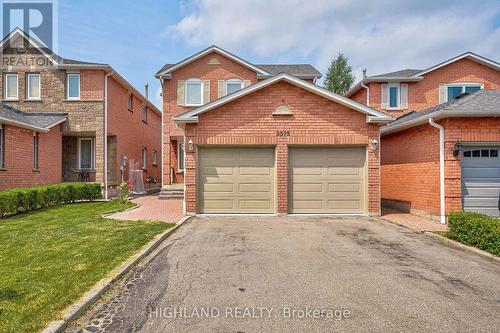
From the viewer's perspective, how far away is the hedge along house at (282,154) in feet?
35.8

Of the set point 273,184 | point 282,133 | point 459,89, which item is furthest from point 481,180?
point 459,89

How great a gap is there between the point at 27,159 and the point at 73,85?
4983mm

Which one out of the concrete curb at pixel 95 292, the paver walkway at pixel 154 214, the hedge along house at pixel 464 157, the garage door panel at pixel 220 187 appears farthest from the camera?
the garage door panel at pixel 220 187

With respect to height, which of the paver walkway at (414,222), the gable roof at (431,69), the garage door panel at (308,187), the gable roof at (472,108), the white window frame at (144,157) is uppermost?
the gable roof at (431,69)

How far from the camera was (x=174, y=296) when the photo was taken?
4309mm

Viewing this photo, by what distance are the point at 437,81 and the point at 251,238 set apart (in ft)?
56.0

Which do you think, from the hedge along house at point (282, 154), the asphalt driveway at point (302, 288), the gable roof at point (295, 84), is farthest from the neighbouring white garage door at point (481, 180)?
the asphalt driveway at point (302, 288)

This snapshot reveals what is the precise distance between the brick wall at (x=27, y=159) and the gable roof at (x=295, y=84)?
7.73 meters

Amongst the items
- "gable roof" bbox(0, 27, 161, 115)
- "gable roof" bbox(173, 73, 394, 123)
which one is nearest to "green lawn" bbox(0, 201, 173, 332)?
"gable roof" bbox(173, 73, 394, 123)

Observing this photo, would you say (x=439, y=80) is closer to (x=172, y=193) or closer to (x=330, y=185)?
(x=330, y=185)

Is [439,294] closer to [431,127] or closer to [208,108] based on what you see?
[431,127]

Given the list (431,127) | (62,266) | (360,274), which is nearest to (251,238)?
(360,274)

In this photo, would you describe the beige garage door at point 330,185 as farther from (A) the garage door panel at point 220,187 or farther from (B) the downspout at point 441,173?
(B) the downspout at point 441,173

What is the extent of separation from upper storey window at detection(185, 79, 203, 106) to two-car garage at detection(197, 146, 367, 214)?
7466 mm
